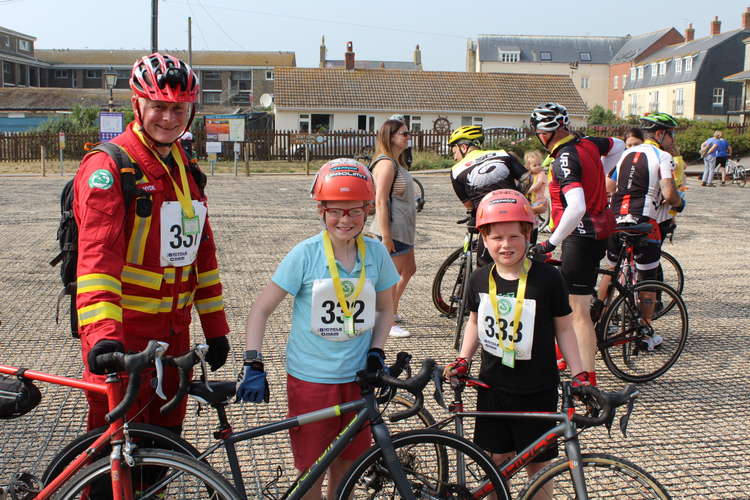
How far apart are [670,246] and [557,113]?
24.9 feet

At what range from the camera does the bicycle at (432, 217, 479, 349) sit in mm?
6486

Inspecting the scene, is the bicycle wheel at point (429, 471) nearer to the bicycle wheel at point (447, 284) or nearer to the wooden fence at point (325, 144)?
the bicycle wheel at point (447, 284)

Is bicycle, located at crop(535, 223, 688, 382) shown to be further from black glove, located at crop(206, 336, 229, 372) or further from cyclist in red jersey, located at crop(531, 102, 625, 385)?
black glove, located at crop(206, 336, 229, 372)

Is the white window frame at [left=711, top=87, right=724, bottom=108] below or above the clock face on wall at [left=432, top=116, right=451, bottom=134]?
above

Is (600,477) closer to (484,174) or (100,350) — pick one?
(100,350)

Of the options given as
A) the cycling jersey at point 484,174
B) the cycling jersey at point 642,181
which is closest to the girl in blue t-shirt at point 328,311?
the cycling jersey at point 484,174

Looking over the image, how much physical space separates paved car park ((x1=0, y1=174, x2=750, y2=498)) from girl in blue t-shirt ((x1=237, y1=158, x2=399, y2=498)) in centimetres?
50

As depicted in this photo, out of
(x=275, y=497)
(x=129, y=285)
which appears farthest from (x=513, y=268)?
(x=129, y=285)

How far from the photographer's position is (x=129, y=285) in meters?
2.85

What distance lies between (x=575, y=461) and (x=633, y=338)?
304 centimetres

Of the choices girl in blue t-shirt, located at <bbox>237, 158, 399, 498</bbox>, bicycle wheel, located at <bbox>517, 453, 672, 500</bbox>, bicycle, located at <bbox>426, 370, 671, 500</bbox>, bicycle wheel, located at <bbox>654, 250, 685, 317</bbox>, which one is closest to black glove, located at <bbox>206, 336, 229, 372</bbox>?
girl in blue t-shirt, located at <bbox>237, 158, 399, 498</bbox>

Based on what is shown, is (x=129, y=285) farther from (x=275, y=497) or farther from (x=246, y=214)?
(x=246, y=214)

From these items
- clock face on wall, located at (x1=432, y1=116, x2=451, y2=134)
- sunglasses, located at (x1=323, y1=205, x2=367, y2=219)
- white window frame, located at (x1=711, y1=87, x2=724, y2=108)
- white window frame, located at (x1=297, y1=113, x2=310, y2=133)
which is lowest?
sunglasses, located at (x1=323, y1=205, x2=367, y2=219)

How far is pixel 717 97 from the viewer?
70812 mm
